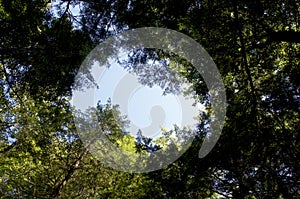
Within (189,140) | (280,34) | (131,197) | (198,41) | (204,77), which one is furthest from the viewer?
(131,197)

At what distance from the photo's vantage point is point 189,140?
33.6 feet

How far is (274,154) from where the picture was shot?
17.7 ft

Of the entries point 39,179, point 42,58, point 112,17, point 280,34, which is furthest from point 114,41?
point 39,179

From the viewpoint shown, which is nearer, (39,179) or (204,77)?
(204,77)

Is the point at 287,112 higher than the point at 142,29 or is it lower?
lower

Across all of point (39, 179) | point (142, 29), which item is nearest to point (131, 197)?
point (39, 179)

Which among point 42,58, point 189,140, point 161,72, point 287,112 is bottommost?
point 287,112

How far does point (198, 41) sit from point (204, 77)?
1.31m

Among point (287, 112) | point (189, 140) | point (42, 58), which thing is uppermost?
point (189, 140)

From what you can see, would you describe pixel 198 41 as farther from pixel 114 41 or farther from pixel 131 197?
pixel 131 197

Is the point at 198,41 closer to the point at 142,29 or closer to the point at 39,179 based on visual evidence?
the point at 142,29

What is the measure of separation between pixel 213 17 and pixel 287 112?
2.70m

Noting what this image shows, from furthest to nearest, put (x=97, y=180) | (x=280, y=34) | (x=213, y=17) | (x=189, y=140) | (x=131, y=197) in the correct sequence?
(x=131, y=197) < (x=97, y=180) < (x=189, y=140) < (x=213, y=17) < (x=280, y=34)

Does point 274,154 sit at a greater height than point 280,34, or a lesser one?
lesser
